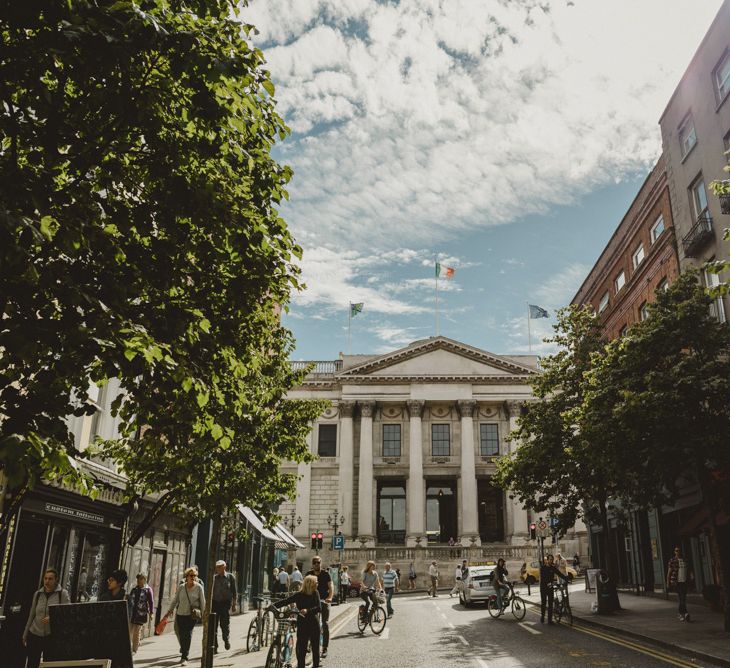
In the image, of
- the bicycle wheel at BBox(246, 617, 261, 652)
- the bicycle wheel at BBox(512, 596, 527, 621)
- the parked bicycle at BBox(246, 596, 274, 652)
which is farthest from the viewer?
the bicycle wheel at BBox(512, 596, 527, 621)

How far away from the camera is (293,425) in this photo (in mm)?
15352

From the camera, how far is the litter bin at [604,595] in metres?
21.8

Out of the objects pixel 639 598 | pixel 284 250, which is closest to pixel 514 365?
pixel 639 598

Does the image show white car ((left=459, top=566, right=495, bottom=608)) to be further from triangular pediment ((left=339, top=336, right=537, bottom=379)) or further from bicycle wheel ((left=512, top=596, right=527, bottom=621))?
triangular pediment ((left=339, top=336, right=537, bottom=379))

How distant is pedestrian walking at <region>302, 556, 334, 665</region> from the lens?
1414 centimetres

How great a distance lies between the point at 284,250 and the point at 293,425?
783cm

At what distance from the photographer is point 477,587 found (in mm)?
28594

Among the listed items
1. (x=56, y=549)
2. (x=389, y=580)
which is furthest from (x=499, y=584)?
(x=56, y=549)

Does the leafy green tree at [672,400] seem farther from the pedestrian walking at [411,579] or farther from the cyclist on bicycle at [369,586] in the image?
the pedestrian walking at [411,579]

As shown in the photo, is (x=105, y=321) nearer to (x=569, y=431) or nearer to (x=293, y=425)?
(x=293, y=425)

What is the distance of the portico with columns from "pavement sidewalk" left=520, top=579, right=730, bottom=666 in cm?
3002

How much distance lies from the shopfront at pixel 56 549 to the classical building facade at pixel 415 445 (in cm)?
3891

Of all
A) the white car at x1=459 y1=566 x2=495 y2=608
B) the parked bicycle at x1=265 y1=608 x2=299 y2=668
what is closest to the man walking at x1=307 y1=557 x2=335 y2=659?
the parked bicycle at x1=265 y1=608 x2=299 y2=668

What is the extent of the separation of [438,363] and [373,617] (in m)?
42.0
